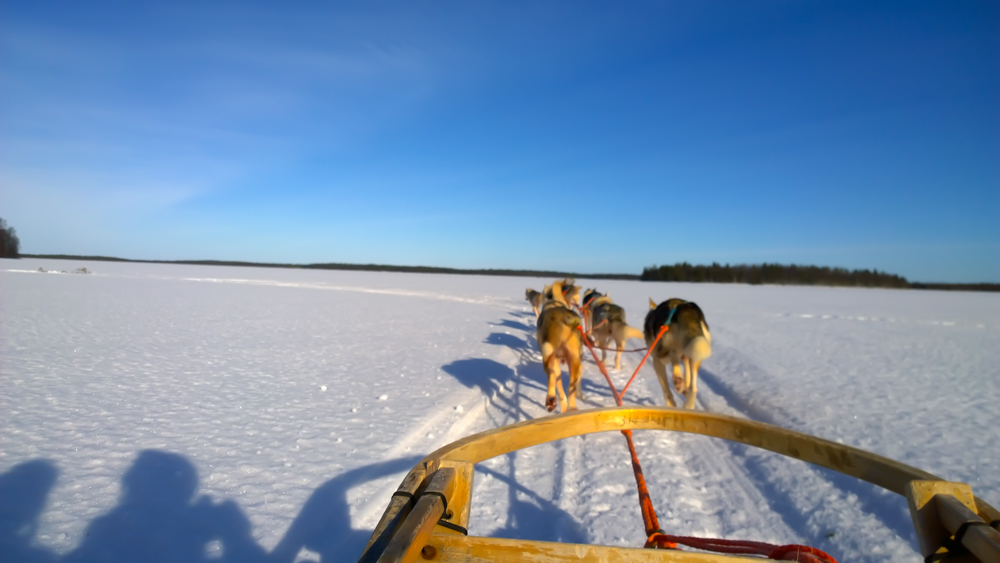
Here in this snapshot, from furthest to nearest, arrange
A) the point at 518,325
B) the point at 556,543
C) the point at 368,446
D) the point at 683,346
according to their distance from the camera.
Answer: the point at 518,325 < the point at 683,346 < the point at 368,446 < the point at 556,543

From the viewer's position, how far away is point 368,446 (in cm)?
357

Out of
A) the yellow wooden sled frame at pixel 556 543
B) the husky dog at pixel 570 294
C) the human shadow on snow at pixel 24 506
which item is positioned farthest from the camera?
the husky dog at pixel 570 294

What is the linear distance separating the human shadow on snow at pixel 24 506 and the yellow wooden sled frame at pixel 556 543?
2.13m

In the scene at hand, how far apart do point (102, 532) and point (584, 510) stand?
263 centimetres

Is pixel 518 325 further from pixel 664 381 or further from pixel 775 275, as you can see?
pixel 775 275

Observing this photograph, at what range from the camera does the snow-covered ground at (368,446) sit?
8.05ft

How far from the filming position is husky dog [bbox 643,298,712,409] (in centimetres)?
473

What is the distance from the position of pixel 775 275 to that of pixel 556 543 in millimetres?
64273

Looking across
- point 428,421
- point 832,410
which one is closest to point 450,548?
point 428,421

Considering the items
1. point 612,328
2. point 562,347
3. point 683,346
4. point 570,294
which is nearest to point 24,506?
point 562,347

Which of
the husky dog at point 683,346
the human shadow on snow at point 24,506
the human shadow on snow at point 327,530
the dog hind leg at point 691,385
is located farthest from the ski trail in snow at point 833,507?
the human shadow on snow at point 24,506

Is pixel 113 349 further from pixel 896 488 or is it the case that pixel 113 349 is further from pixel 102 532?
pixel 896 488

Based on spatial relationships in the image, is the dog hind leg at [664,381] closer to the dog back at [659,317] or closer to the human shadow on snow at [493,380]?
the dog back at [659,317]

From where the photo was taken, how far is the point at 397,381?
563cm
